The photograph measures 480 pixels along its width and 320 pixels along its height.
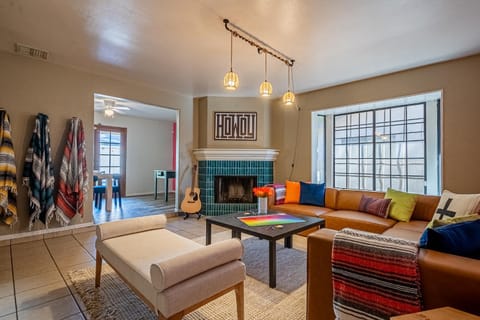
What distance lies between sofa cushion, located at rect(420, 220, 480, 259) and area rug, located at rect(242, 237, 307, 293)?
51.0 inches

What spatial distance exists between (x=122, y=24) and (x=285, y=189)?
331 cm

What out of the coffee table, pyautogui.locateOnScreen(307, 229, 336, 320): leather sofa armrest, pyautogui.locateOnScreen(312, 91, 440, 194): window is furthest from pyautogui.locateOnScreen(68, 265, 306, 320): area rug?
pyautogui.locateOnScreen(312, 91, 440, 194): window

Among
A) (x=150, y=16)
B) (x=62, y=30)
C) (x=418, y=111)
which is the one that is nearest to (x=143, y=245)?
(x=150, y=16)

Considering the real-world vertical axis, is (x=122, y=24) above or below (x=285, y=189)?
above

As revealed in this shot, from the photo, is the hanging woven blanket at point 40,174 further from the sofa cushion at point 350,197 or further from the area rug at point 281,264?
the sofa cushion at point 350,197

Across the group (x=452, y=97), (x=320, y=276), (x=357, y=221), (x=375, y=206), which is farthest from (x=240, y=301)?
(x=452, y=97)

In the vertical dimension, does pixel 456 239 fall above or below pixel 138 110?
below

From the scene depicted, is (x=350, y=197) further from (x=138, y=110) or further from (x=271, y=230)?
(x=138, y=110)

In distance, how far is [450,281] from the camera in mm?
1058

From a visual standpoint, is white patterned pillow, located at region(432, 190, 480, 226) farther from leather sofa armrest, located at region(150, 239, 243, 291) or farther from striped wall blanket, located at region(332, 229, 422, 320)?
leather sofa armrest, located at region(150, 239, 243, 291)

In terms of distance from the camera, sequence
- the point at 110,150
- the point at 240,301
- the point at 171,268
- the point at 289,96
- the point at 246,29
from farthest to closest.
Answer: the point at 110,150 → the point at 289,96 → the point at 246,29 → the point at 240,301 → the point at 171,268

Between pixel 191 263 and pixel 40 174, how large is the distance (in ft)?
9.91

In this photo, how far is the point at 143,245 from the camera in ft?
6.35

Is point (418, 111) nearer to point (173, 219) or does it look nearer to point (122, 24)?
point (122, 24)
